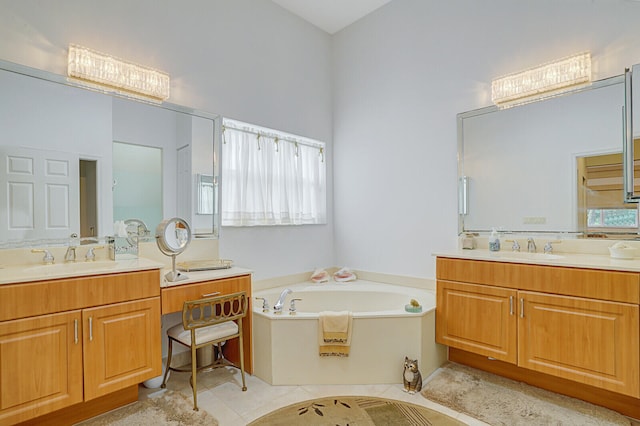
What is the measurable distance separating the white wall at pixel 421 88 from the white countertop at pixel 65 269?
7.33 feet

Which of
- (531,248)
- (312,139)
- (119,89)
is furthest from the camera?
(312,139)

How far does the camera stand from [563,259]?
215 cm

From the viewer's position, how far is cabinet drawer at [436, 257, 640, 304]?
1.85m

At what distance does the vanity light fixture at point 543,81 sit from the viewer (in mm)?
2335

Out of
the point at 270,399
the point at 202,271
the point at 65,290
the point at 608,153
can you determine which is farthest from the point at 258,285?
the point at 608,153

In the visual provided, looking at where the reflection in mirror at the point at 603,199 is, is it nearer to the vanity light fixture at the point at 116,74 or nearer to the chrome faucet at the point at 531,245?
the chrome faucet at the point at 531,245

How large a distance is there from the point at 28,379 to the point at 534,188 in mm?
3408

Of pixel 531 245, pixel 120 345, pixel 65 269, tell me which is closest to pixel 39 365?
pixel 120 345

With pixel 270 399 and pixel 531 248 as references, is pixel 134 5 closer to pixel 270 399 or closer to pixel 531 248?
pixel 270 399

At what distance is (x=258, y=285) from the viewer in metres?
3.17

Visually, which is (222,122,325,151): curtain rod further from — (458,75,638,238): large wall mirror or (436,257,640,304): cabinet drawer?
(436,257,640,304): cabinet drawer

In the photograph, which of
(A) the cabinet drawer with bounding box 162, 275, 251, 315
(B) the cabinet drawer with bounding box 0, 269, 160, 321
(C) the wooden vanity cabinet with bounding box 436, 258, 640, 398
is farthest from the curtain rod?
(C) the wooden vanity cabinet with bounding box 436, 258, 640, 398

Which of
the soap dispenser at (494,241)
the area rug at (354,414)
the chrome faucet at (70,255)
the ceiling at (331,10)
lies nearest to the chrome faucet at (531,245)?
the soap dispenser at (494,241)

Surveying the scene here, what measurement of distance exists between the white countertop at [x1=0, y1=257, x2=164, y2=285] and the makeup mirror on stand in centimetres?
15
